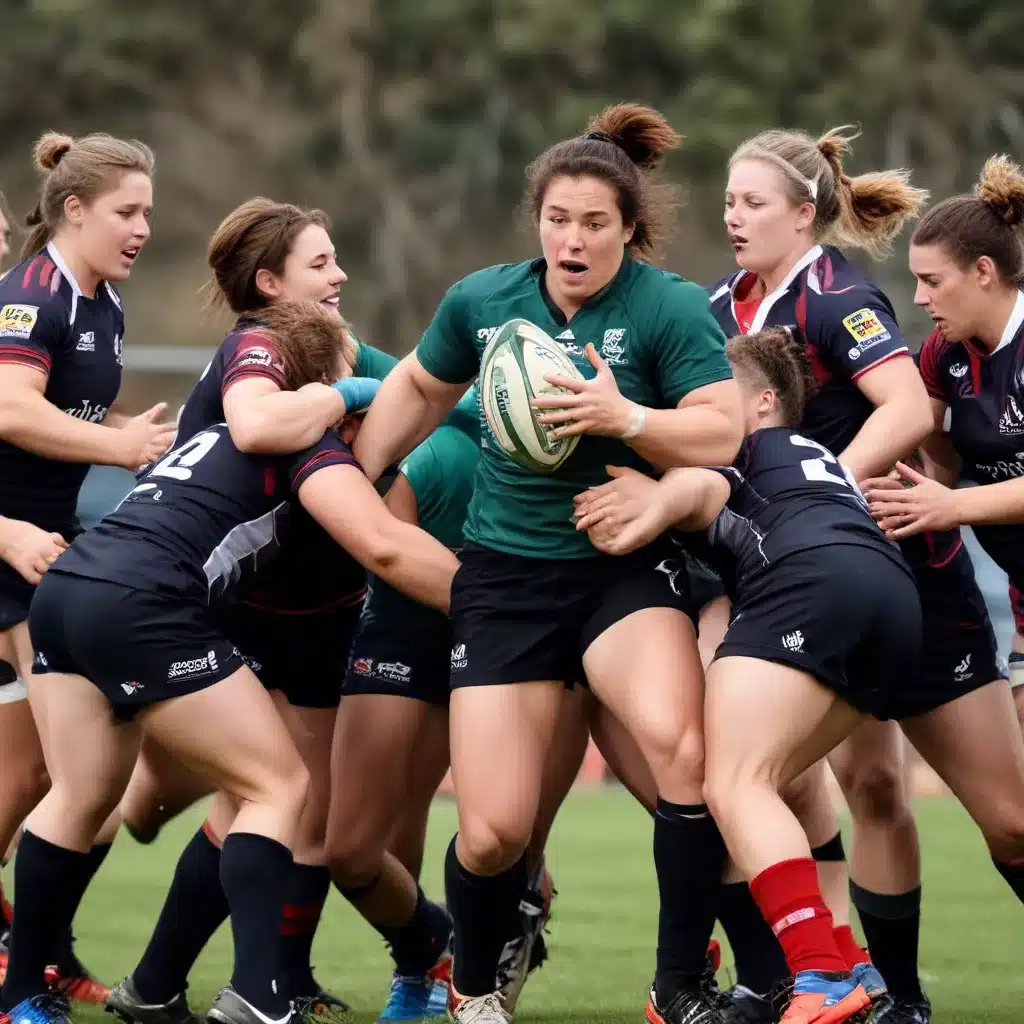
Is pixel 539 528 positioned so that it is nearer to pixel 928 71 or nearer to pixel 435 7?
pixel 928 71

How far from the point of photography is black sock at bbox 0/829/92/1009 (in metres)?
4.60

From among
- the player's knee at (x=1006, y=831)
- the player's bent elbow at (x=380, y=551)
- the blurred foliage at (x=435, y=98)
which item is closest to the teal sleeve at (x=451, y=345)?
the player's bent elbow at (x=380, y=551)

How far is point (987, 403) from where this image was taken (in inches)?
202

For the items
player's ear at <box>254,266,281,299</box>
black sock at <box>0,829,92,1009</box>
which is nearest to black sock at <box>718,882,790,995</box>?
black sock at <box>0,829,92,1009</box>

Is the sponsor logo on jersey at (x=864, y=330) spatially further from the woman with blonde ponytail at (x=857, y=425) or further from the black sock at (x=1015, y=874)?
the black sock at (x=1015, y=874)

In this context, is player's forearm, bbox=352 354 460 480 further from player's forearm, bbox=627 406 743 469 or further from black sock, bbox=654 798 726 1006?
black sock, bbox=654 798 726 1006

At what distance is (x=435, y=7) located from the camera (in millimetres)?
23844

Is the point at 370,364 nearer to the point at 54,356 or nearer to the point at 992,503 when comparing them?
the point at 54,356

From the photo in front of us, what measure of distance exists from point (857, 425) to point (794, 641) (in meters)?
1.11

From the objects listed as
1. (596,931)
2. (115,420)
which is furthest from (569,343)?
(596,931)

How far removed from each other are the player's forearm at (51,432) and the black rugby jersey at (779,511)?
170 centimetres

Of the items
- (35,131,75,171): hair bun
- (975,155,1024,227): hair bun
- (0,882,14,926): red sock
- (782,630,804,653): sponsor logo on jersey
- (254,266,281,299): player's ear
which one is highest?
(35,131,75,171): hair bun

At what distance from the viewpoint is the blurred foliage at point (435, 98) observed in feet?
70.7

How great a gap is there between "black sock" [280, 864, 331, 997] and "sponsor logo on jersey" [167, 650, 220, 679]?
972 millimetres
